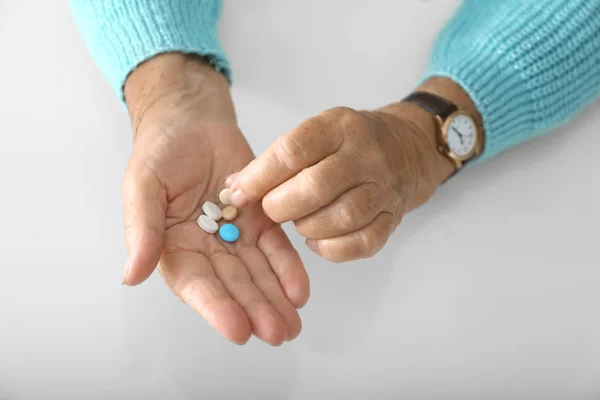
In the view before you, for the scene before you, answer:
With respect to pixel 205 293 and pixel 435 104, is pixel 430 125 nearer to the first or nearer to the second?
pixel 435 104

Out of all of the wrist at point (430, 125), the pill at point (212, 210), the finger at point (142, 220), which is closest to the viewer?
the finger at point (142, 220)

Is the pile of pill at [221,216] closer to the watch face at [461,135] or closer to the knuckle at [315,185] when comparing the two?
the knuckle at [315,185]

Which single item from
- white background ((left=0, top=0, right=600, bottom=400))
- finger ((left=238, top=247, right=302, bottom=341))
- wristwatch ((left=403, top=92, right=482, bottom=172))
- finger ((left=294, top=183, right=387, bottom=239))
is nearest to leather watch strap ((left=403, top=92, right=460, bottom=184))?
wristwatch ((left=403, top=92, right=482, bottom=172))

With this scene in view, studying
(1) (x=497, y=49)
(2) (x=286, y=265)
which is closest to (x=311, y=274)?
(2) (x=286, y=265)

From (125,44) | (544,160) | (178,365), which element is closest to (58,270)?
(178,365)

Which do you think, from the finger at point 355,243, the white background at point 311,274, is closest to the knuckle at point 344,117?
the finger at point 355,243
